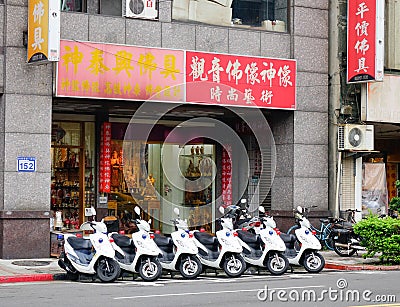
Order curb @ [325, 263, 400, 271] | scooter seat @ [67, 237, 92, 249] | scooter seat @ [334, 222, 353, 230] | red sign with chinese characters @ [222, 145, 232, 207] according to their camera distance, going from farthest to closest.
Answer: red sign with chinese characters @ [222, 145, 232, 207] < scooter seat @ [334, 222, 353, 230] < curb @ [325, 263, 400, 271] < scooter seat @ [67, 237, 92, 249]

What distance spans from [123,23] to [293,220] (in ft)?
23.2

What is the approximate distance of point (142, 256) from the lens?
51.1 ft

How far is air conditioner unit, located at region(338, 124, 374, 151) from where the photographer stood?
22.5 m

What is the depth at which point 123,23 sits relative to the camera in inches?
785

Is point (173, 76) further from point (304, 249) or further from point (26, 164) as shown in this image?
point (304, 249)

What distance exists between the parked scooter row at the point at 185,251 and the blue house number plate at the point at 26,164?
6.94 feet

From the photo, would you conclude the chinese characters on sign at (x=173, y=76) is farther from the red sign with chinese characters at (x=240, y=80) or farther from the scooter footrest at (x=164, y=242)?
the scooter footrest at (x=164, y=242)

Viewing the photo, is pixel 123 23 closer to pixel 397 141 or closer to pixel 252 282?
pixel 252 282

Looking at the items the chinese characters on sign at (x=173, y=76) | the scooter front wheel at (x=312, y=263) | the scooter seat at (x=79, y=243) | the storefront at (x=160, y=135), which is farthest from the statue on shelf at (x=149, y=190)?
the scooter seat at (x=79, y=243)

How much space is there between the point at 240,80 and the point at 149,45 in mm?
2632

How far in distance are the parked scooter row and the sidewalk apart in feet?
2.06

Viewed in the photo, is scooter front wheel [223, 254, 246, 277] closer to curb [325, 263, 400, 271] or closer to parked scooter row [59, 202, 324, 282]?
parked scooter row [59, 202, 324, 282]

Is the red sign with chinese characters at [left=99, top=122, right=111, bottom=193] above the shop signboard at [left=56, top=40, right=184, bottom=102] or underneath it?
underneath

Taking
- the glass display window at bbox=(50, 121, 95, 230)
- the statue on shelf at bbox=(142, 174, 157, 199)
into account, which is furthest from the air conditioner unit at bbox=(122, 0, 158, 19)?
the statue on shelf at bbox=(142, 174, 157, 199)
